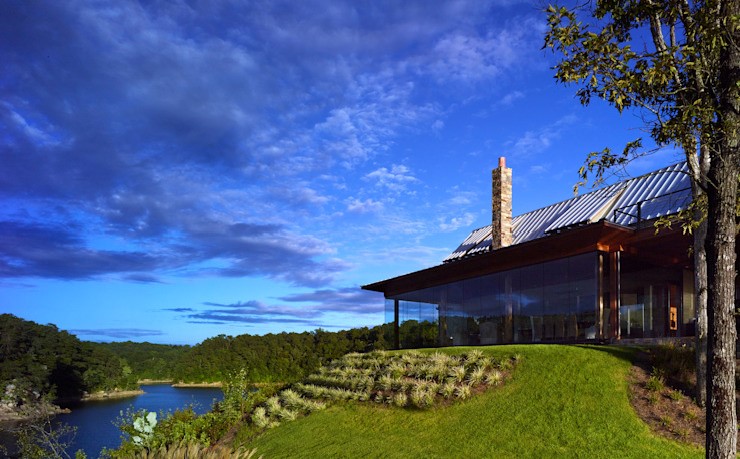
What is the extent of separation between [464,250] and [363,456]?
735 inches

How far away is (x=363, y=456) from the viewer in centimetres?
1253

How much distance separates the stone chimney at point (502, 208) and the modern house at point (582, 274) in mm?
45

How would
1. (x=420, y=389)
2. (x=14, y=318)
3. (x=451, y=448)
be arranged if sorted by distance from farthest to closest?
(x=14, y=318) → (x=420, y=389) → (x=451, y=448)

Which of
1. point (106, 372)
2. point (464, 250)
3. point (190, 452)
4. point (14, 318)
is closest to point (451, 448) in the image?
point (190, 452)

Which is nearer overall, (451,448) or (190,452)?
(190,452)

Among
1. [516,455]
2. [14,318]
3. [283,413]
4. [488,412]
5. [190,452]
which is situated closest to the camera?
[190,452]

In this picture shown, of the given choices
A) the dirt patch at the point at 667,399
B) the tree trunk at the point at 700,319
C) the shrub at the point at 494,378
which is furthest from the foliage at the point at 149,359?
the tree trunk at the point at 700,319

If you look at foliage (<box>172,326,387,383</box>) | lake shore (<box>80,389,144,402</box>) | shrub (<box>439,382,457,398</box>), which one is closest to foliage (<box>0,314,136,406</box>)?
lake shore (<box>80,389,144,402</box>)

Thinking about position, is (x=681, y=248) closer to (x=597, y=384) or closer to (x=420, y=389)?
(x=597, y=384)

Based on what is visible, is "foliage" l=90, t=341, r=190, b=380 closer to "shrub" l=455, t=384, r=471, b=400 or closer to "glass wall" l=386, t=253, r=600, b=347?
"glass wall" l=386, t=253, r=600, b=347

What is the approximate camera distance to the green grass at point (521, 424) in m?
11.2

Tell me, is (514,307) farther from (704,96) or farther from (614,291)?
(704,96)

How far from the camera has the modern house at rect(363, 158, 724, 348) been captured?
64.1ft

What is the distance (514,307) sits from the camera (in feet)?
75.3
